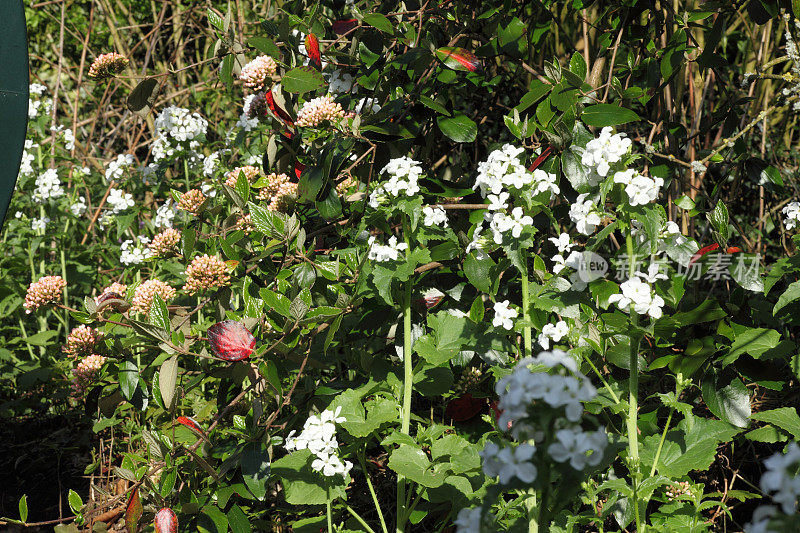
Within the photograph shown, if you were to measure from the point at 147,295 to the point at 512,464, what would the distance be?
1.05 m

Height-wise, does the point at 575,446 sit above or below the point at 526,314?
above

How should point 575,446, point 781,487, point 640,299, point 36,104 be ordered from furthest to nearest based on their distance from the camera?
point 36,104
point 640,299
point 575,446
point 781,487

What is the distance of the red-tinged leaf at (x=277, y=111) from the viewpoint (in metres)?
1.76

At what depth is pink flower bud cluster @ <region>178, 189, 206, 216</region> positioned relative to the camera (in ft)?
5.98

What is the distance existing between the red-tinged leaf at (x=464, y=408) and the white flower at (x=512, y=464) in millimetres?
844

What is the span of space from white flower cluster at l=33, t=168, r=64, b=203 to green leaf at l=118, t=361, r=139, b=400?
1.24 metres

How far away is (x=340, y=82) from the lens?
6.12 ft

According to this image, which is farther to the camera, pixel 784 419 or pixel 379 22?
pixel 379 22

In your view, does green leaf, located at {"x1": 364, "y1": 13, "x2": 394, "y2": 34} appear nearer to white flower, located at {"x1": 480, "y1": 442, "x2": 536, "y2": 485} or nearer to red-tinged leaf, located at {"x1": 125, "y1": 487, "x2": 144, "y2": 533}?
white flower, located at {"x1": 480, "y1": 442, "x2": 536, "y2": 485}

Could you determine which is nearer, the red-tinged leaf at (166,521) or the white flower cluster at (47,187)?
the red-tinged leaf at (166,521)

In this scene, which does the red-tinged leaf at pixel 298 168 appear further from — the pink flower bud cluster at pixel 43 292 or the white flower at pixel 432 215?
the pink flower bud cluster at pixel 43 292

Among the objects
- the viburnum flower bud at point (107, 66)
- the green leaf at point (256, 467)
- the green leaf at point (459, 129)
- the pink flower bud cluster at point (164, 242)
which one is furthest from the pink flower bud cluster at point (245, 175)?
the green leaf at point (256, 467)

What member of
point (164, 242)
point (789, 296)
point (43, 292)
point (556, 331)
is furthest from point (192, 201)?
point (789, 296)

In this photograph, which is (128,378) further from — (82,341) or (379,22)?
(379,22)
